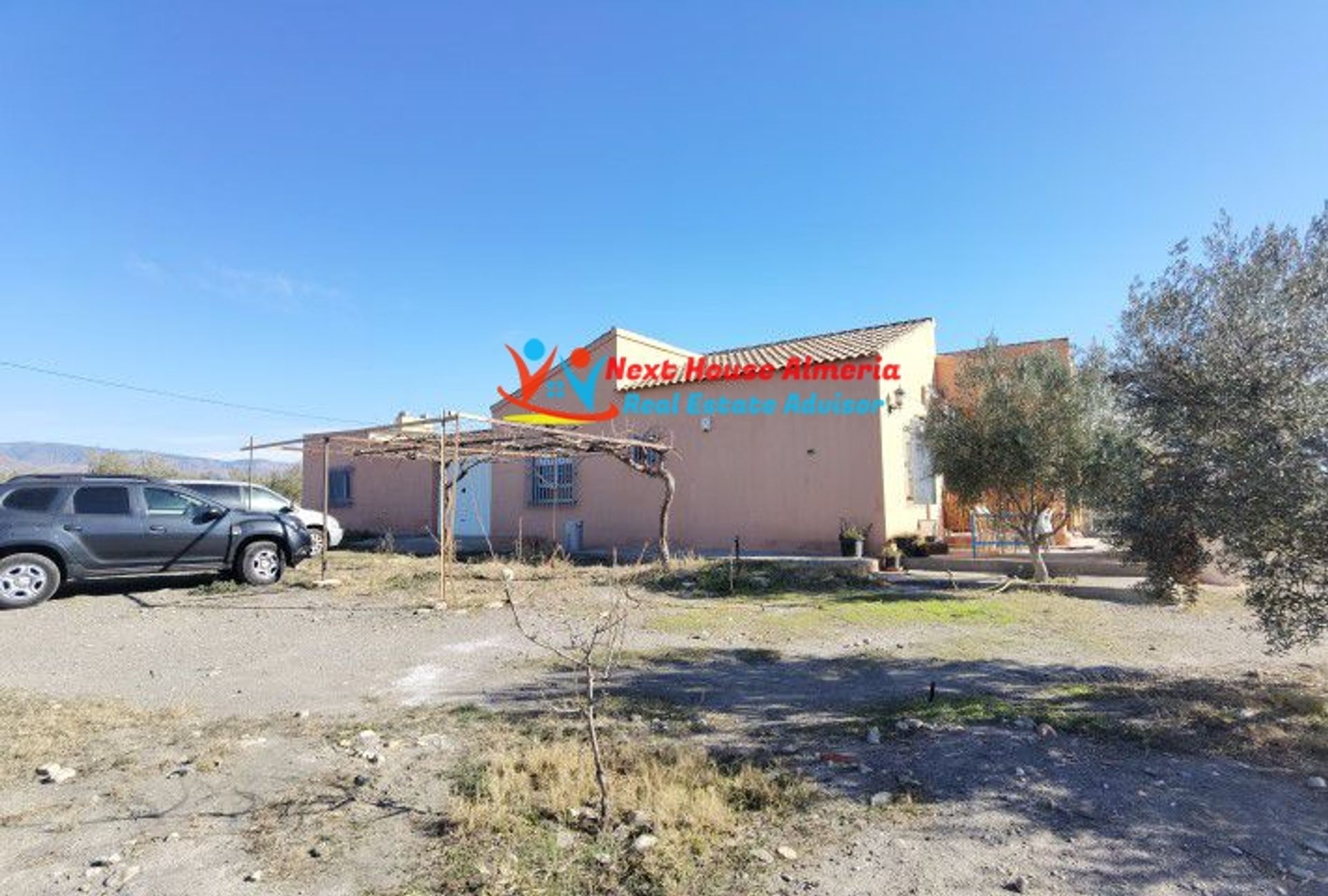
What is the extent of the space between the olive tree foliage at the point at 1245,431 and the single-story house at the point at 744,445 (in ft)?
23.4

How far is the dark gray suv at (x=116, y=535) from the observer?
8883mm

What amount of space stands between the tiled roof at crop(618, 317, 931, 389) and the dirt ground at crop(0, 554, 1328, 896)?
6.62m

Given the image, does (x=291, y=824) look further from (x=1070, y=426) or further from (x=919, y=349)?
(x=919, y=349)

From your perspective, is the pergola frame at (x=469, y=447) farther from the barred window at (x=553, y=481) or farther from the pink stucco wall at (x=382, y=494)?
the pink stucco wall at (x=382, y=494)

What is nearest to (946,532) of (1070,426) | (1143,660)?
(1070,426)

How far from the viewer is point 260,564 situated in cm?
1087

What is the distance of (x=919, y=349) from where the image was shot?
51.4 feet

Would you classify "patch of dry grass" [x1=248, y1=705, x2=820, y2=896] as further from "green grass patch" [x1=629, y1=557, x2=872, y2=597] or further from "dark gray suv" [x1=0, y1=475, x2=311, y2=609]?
"dark gray suv" [x1=0, y1=475, x2=311, y2=609]

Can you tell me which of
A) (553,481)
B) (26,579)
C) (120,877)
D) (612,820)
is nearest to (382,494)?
(553,481)

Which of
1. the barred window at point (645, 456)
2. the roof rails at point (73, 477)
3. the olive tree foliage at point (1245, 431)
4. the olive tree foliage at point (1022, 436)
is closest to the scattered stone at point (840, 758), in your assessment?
the olive tree foliage at point (1245, 431)

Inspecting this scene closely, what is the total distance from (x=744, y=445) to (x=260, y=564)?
358 inches

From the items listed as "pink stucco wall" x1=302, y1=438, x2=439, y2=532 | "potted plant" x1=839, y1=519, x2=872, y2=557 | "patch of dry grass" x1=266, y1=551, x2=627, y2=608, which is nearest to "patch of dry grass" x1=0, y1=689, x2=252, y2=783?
"patch of dry grass" x1=266, y1=551, x2=627, y2=608

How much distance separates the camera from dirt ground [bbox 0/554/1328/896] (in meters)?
A: 3.04

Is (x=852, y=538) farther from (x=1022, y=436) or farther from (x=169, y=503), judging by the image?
(x=169, y=503)
